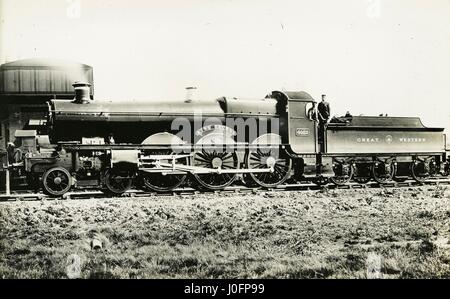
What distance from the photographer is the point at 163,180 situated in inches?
526

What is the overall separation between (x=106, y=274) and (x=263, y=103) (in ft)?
30.3

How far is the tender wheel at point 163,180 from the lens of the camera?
42.7 ft

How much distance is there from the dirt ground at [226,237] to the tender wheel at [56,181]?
0.77 meters

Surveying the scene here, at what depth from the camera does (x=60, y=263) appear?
23.1ft

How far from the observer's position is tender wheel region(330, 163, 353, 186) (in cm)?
1523

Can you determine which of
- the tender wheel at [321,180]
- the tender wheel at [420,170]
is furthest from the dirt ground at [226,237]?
the tender wheel at [420,170]

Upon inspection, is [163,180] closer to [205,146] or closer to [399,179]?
[205,146]

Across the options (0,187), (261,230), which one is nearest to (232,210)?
(261,230)

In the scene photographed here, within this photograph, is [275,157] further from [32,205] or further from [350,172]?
[32,205]

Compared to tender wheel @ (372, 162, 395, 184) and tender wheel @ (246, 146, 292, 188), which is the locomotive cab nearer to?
tender wheel @ (246, 146, 292, 188)

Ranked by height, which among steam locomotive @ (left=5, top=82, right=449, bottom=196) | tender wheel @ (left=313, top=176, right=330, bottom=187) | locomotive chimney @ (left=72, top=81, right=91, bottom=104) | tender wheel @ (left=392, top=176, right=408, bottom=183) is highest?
locomotive chimney @ (left=72, top=81, right=91, bottom=104)

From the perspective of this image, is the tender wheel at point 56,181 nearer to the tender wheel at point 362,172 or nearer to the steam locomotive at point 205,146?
the steam locomotive at point 205,146

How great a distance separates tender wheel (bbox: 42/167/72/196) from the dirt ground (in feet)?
2.54

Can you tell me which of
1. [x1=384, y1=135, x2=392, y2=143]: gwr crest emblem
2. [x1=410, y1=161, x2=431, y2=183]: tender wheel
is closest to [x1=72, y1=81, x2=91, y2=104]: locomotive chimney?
[x1=384, y1=135, x2=392, y2=143]: gwr crest emblem
